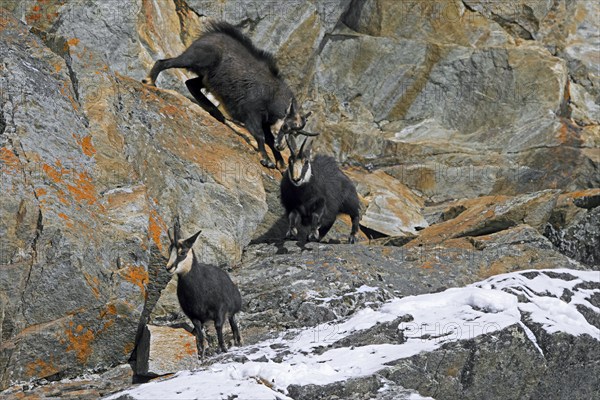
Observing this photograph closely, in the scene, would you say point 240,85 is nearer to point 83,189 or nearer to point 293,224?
point 293,224

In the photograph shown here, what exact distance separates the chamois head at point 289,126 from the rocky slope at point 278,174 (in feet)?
1.94

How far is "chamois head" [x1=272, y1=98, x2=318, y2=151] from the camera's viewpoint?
1187 centimetres

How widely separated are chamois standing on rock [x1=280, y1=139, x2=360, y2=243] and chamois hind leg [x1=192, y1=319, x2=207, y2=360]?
2712 mm

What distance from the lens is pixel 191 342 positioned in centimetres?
740

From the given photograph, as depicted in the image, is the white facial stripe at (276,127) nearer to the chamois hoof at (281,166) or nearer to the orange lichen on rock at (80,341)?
the chamois hoof at (281,166)

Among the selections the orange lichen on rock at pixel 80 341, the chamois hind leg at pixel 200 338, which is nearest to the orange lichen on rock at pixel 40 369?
the orange lichen on rock at pixel 80 341

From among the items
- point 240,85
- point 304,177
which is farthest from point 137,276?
point 240,85

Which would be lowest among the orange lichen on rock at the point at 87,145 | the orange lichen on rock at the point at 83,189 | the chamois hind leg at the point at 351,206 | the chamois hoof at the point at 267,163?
the chamois hind leg at the point at 351,206

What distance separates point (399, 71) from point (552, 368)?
909 centimetres

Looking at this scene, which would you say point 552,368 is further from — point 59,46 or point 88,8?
point 88,8

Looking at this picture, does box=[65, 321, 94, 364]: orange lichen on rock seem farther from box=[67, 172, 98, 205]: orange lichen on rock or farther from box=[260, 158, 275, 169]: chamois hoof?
box=[260, 158, 275, 169]: chamois hoof

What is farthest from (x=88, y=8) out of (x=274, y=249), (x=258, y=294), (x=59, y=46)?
(x=258, y=294)

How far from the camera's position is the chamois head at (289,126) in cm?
1187

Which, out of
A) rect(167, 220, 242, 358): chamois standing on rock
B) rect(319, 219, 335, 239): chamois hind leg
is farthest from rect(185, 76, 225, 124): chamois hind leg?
rect(167, 220, 242, 358): chamois standing on rock
